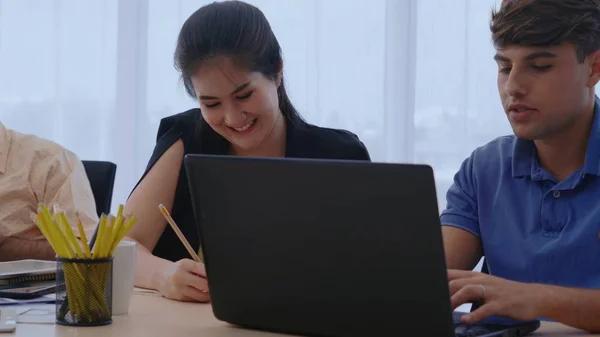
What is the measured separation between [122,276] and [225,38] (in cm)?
62

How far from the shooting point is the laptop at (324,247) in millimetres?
1136

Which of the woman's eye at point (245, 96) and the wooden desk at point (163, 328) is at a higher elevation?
the woman's eye at point (245, 96)

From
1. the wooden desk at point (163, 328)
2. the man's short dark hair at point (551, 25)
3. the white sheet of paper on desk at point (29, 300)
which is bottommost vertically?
the wooden desk at point (163, 328)

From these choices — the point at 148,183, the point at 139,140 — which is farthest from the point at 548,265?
the point at 139,140

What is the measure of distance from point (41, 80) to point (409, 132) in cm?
153

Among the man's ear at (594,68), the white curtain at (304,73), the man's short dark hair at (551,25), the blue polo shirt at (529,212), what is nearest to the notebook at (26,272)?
the blue polo shirt at (529,212)

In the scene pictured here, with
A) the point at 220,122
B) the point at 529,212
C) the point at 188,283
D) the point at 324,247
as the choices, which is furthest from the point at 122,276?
the point at 529,212

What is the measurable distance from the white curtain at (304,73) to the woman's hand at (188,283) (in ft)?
5.74

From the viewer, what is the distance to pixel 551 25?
1557 mm

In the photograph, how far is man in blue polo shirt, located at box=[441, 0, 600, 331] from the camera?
5.14 feet

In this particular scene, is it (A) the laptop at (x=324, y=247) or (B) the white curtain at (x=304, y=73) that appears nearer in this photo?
(A) the laptop at (x=324, y=247)

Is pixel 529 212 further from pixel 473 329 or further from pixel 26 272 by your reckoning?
pixel 26 272

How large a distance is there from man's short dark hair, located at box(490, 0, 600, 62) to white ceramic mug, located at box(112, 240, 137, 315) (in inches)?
29.3

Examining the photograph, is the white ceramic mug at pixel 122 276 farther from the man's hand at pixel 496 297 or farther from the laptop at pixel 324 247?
the man's hand at pixel 496 297
